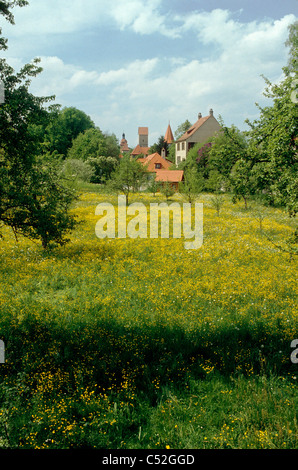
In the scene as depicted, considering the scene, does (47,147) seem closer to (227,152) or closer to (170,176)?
(227,152)

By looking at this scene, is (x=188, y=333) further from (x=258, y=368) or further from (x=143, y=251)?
(x=143, y=251)

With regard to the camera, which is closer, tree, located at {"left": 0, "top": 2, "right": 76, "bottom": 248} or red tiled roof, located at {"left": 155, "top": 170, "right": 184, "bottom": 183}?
tree, located at {"left": 0, "top": 2, "right": 76, "bottom": 248}

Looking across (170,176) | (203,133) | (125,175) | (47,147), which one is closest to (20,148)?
(47,147)

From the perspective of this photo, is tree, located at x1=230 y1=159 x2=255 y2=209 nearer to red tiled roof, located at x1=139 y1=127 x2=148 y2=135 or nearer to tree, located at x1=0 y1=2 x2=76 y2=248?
tree, located at x1=0 y1=2 x2=76 y2=248

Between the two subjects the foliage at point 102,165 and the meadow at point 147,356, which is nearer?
the meadow at point 147,356

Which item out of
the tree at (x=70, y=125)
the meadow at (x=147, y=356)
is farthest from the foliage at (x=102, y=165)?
the meadow at (x=147, y=356)

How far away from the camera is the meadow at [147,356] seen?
4.27 m

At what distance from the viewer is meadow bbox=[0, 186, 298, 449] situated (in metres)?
4.27

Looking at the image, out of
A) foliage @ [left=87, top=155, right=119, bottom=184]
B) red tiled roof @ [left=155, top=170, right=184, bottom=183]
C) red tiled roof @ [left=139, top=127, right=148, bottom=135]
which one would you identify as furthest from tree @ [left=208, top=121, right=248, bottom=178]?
red tiled roof @ [left=139, top=127, right=148, bottom=135]

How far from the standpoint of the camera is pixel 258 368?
18.8 feet

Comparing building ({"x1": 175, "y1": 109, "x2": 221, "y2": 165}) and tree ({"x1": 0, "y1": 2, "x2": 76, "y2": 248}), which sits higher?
building ({"x1": 175, "y1": 109, "x2": 221, "y2": 165})

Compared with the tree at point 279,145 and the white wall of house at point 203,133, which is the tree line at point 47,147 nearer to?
the tree at point 279,145

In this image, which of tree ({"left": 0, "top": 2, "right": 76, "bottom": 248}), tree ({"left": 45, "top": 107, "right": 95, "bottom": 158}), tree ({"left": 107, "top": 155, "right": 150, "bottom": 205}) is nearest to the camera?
tree ({"left": 0, "top": 2, "right": 76, "bottom": 248})

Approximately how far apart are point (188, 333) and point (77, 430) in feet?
10.1
